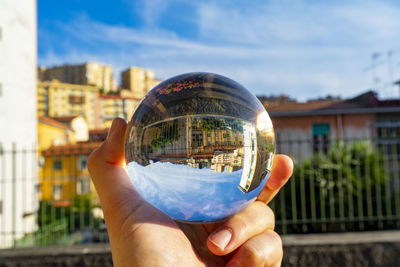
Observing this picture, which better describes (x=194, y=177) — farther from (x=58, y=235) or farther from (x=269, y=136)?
(x=58, y=235)

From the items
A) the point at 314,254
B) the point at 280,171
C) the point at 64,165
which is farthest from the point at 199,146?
the point at 64,165

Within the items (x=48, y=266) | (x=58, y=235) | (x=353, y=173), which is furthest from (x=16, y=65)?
(x=353, y=173)

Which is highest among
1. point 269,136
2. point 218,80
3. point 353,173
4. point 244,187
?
point 218,80

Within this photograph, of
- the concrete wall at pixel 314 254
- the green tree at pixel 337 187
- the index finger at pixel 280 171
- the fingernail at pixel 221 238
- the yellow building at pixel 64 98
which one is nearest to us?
the fingernail at pixel 221 238

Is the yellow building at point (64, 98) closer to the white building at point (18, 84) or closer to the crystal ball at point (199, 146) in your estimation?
the white building at point (18, 84)

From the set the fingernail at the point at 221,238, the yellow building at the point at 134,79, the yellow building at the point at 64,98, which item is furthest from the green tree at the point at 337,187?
the yellow building at the point at 134,79

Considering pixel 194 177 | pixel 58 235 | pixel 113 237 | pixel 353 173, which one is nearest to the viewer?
pixel 194 177
